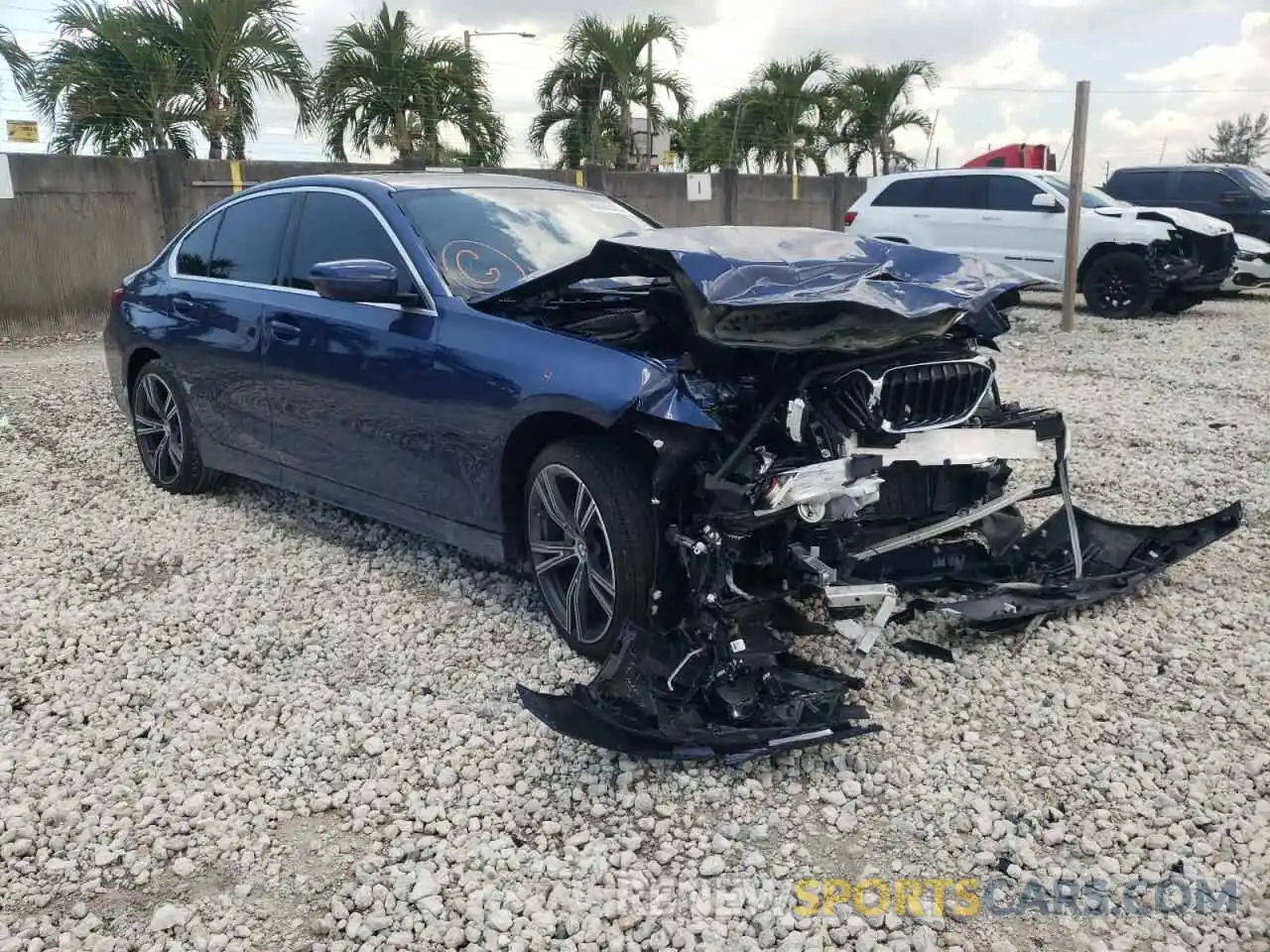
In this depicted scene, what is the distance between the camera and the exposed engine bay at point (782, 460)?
3.13 m

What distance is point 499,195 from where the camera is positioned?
4.72 metres

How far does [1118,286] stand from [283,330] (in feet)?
35.5

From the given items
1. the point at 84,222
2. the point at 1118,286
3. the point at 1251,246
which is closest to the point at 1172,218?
the point at 1118,286

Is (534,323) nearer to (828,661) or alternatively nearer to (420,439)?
(420,439)

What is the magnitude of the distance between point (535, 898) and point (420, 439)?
2.01 m

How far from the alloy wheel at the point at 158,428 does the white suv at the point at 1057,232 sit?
9391 mm

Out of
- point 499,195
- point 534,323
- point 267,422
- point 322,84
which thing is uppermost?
Result: point 322,84

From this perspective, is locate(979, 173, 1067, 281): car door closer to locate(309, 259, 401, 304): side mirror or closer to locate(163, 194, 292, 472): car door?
locate(163, 194, 292, 472): car door

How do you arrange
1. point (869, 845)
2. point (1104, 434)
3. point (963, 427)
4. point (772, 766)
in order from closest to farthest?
point (869, 845), point (772, 766), point (963, 427), point (1104, 434)

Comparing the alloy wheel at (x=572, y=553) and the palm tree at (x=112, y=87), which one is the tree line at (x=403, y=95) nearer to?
the palm tree at (x=112, y=87)

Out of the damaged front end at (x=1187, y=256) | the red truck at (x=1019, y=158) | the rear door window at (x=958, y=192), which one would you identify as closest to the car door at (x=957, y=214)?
the rear door window at (x=958, y=192)

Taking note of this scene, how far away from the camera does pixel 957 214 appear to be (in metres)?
13.6

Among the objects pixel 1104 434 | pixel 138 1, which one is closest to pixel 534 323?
pixel 1104 434

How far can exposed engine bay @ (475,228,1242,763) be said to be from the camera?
10.3 ft
